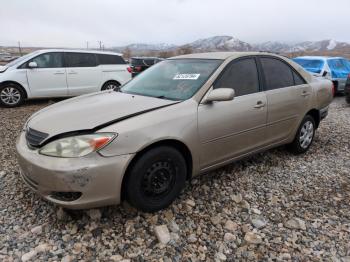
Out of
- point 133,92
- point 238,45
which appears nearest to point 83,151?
point 133,92

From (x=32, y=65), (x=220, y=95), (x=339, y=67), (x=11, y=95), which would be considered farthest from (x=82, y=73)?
(x=339, y=67)

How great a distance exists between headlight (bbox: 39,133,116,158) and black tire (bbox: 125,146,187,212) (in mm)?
353

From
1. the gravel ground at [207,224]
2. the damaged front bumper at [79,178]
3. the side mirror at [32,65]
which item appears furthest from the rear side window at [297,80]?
the side mirror at [32,65]

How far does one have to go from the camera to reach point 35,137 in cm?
271

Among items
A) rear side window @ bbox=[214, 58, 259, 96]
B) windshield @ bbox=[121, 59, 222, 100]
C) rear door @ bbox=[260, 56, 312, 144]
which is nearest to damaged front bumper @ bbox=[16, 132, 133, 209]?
windshield @ bbox=[121, 59, 222, 100]

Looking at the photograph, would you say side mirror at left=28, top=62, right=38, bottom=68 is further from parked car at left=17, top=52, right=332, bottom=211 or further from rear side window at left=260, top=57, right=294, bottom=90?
rear side window at left=260, top=57, right=294, bottom=90

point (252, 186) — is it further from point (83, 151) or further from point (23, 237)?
point (23, 237)

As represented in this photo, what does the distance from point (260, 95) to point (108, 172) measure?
2151mm

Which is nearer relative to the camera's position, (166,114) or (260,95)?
(166,114)

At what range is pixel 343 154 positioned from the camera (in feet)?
15.3

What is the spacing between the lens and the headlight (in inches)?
96.5

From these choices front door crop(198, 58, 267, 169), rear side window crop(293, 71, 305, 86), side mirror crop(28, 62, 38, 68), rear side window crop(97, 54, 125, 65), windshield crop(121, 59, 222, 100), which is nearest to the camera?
front door crop(198, 58, 267, 169)

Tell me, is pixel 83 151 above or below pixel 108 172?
above

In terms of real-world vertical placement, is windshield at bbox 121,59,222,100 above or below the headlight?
above
